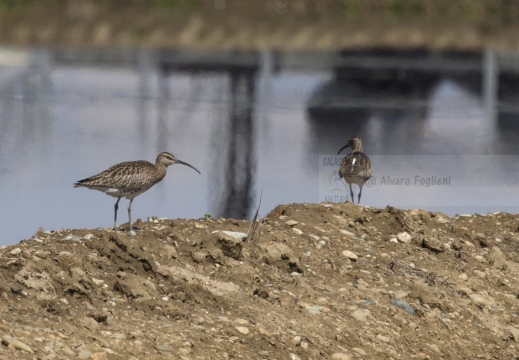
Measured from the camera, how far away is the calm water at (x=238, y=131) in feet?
46.8

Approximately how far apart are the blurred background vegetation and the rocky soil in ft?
46.7

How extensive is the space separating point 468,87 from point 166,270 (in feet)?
43.9

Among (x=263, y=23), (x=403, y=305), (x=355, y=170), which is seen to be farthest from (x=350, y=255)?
(x=263, y=23)

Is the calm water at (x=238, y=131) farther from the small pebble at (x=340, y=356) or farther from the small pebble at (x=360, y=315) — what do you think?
the small pebble at (x=340, y=356)

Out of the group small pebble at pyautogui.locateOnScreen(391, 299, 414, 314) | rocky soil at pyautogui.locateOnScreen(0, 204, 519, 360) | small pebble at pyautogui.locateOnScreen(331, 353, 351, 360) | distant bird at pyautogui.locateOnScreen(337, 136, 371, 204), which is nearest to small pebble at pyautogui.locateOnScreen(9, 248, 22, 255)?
rocky soil at pyautogui.locateOnScreen(0, 204, 519, 360)

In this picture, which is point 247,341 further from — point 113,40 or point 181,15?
point 181,15

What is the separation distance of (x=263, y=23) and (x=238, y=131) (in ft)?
31.1

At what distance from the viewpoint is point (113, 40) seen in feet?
83.7

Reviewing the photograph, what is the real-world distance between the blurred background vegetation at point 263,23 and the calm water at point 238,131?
4.64ft

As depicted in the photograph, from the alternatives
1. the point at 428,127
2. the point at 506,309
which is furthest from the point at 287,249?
the point at 428,127

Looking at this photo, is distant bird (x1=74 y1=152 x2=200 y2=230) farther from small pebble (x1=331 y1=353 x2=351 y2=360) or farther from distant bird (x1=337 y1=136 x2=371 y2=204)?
small pebble (x1=331 y1=353 x2=351 y2=360)

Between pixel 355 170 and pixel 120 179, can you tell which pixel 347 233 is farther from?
pixel 355 170

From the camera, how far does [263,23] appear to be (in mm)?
27328

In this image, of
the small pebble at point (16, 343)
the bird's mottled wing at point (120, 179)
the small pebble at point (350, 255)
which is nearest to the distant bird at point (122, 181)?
the bird's mottled wing at point (120, 179)
